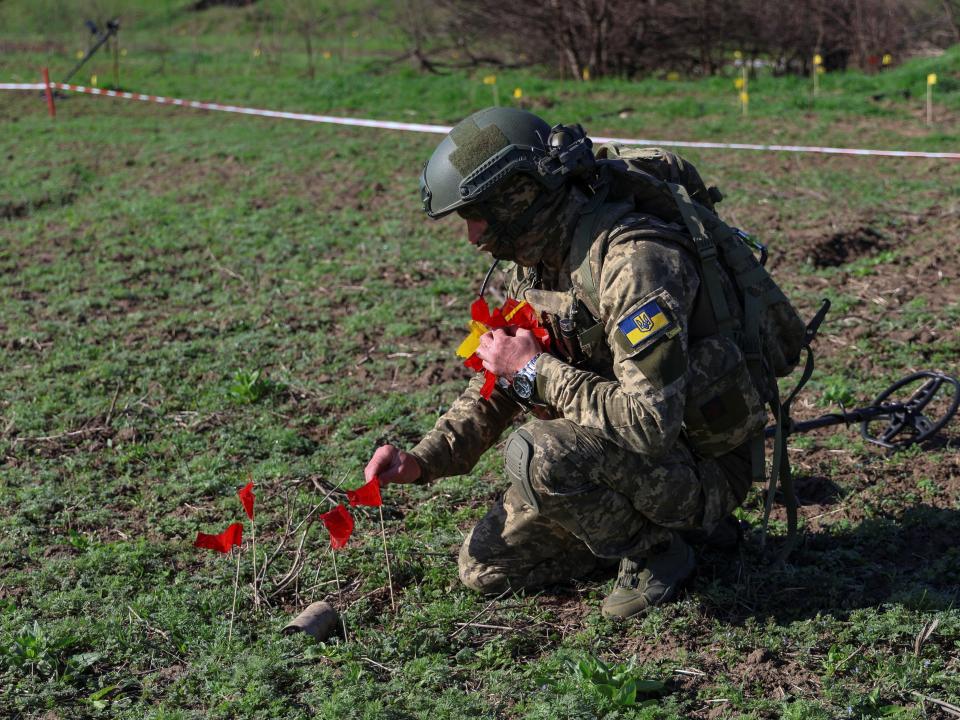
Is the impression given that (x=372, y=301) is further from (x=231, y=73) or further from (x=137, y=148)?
(x=231, y=73)

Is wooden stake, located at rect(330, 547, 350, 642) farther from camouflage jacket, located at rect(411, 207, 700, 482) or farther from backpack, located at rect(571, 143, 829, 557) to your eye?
backpack, located at rect(571, 143, 829, 557)

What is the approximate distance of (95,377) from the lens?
5.87m

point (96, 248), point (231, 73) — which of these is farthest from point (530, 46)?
point (96, 248)

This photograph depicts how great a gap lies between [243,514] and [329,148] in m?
7.09

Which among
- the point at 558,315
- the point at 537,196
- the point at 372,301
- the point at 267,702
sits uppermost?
the point at 537,196

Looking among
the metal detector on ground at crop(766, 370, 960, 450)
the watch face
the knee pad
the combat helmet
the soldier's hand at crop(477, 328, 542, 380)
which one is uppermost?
the combat helmet

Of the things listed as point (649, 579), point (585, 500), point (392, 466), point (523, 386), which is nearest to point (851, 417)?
point (649, 579)

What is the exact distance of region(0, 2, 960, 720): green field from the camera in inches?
130

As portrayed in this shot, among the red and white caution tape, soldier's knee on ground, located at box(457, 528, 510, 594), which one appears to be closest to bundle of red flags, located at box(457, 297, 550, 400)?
soldier's knee on ground, located at box(457, 528, 510, 594)

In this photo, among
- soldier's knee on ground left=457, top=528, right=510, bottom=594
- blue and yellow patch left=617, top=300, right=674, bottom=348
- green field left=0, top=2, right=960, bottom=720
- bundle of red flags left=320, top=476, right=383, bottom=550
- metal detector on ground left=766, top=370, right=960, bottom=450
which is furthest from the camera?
metal detector on ground left=766, top=370, right=960, bottom=450

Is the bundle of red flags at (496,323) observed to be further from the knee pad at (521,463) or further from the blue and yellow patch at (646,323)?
the blue and yellow patch at (646,323)

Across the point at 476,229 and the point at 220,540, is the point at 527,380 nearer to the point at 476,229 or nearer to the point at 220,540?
the point at 476,229

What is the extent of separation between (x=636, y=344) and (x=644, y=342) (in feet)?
0.08

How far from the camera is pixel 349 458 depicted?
497 cm
